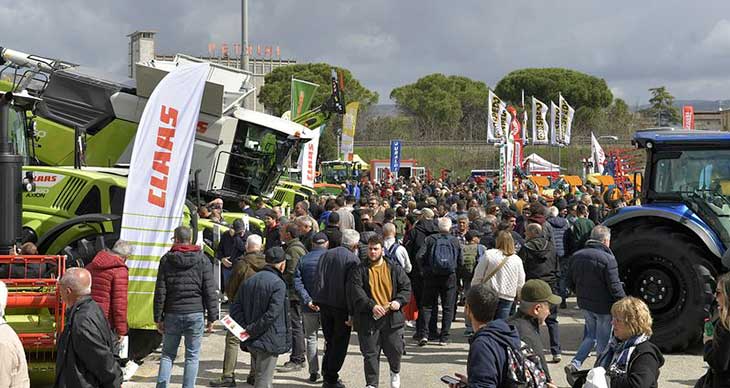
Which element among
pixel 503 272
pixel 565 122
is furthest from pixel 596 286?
pixel 565 122

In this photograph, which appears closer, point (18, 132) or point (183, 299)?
point (183, 299)

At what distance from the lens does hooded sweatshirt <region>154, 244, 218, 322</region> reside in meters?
8.17

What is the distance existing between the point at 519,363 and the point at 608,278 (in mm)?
4654

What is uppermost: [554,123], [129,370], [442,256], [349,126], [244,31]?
[244,31]

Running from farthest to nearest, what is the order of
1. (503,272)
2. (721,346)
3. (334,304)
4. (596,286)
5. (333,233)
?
(333,233)
(503,272)
(596,286)
(334,304)
(721,346)

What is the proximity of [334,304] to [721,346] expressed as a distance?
188 inches

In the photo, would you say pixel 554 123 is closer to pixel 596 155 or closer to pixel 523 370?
pixel 596 155

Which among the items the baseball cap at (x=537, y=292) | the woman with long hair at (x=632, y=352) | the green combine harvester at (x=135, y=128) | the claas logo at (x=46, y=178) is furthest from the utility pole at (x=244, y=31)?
the woman with long hair at (x=632, y=352)

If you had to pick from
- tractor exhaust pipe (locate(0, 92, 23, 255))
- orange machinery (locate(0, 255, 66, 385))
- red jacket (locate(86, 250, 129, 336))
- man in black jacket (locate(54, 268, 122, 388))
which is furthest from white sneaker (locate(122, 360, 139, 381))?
man in black jacket (locate(54, 268, 122, 388))

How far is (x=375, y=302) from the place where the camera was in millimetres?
8469

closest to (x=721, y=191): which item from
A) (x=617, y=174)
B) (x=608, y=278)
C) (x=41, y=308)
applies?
(x=608, y=278)

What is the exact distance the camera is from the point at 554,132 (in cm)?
4556

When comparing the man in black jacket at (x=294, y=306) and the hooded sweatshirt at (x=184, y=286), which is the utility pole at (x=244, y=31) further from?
the hooded sweatshirt at (x=184, y=286)

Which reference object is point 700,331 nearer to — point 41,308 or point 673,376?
point 673,376
